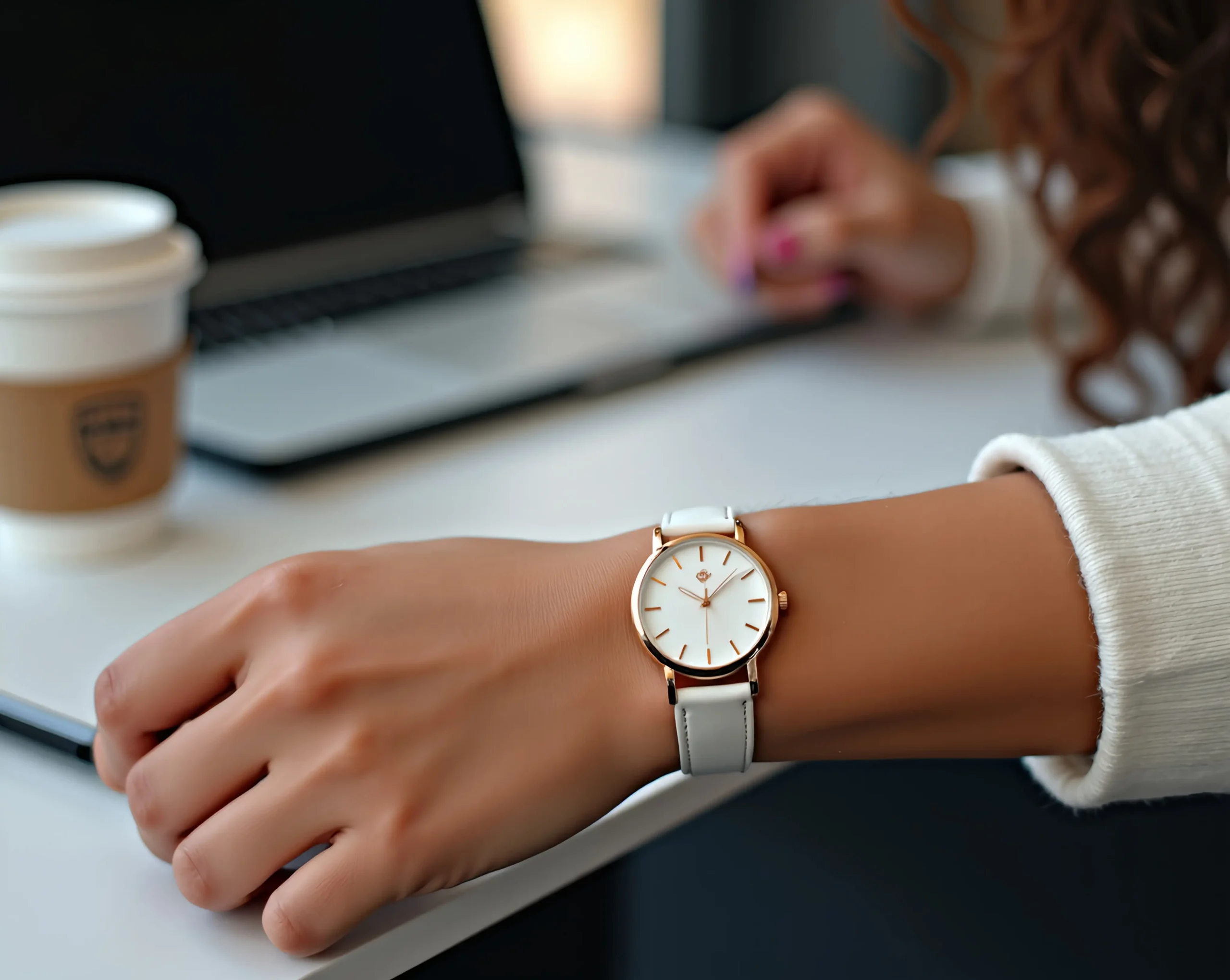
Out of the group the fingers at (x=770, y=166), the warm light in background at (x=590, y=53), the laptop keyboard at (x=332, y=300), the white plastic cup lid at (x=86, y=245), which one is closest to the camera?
the white plastic cup lid at (x=86, y=245)

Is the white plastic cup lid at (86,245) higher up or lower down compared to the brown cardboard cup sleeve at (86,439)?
higher up

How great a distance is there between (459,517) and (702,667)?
232 millimetres

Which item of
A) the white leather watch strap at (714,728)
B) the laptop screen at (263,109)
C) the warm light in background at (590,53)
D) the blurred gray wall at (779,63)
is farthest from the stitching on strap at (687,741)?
the warm light in background at (590,53)

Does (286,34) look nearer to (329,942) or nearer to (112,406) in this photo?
(112,406)

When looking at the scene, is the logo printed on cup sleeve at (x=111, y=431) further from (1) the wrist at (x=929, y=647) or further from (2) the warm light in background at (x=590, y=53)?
(2) the warm light in background at (x=590, y=53)

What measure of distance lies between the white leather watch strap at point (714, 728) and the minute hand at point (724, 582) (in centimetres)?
3

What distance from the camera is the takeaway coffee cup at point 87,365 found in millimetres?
521

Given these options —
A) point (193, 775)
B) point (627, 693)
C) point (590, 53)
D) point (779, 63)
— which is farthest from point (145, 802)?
point (590, 53)

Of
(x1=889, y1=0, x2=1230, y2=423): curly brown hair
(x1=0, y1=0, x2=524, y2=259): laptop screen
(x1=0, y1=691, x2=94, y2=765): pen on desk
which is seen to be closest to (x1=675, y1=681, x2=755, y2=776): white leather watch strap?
(x1=0, y1=691, x2=94, y2=765): pen on desk

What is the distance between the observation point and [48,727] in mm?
449

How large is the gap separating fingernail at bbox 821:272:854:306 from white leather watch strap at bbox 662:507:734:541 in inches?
17.7

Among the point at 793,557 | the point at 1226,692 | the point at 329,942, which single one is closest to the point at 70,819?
the point at 329,942

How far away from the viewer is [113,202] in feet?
1.90

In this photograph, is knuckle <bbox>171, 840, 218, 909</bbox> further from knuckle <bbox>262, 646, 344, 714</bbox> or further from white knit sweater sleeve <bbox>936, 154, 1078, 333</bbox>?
white knit sweater sleeve <bbox>936, 154, 1078, 333</bbox>
